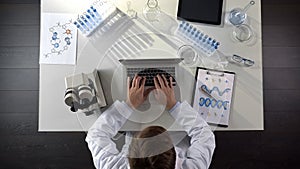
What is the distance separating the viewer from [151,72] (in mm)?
1323

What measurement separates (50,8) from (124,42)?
31 centimetres

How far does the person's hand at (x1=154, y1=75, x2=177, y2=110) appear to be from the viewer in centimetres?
132

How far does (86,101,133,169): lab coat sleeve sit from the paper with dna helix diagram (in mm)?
271

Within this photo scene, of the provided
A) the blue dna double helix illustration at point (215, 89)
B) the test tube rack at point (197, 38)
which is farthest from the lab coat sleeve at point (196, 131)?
the test tube rack at point (197, 38)

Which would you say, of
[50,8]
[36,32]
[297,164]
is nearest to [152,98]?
[50,8]

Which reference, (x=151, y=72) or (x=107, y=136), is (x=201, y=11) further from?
(x=107, y=136)

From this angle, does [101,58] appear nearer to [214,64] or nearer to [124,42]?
[124,42]

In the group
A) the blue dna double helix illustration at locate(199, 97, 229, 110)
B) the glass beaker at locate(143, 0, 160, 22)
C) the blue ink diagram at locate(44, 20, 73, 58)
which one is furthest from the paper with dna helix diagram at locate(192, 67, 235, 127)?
the blue ink diagram at locate(44, 20, 73, 58)

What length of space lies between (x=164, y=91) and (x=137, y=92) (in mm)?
96

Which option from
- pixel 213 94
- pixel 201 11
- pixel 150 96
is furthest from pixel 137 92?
pixel 201 11

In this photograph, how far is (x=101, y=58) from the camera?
139 cm

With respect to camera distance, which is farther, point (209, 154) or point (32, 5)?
point (32, 5)

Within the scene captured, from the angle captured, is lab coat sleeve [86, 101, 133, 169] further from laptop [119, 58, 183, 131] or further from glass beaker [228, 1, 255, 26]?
glass beaker [228, 1, 255, 26]

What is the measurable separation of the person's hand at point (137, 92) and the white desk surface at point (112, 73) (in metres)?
0.11
